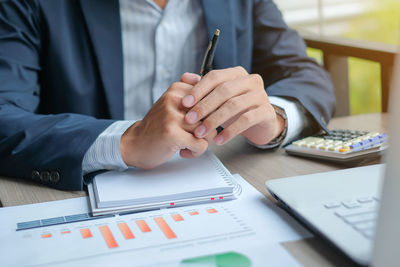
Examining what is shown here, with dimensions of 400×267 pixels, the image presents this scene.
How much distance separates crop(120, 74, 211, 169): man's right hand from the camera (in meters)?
0.81

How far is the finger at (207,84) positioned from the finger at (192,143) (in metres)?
0.06

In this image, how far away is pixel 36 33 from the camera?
1.18 metres

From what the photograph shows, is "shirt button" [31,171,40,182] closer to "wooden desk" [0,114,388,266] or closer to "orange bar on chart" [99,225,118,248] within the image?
"wooden desk" [0,114,388,266]

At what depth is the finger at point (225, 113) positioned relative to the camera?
821 mm

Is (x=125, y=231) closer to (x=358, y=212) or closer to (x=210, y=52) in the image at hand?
(x=358, y=212)

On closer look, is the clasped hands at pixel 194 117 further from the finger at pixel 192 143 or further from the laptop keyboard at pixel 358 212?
the laptop keyboard at pixel 358 212

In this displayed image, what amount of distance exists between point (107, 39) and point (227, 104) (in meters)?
0.51

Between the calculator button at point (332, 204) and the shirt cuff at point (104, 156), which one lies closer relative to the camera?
the calculator button at point (332, 204)

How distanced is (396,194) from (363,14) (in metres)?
2.74

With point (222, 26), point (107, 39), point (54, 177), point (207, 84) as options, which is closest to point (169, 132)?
point (207, 84)

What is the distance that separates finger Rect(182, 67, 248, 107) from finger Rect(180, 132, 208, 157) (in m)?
0.06

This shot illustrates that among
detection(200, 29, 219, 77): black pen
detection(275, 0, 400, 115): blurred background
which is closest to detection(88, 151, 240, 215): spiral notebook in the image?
detection(200, 29, 219, 77): black pen

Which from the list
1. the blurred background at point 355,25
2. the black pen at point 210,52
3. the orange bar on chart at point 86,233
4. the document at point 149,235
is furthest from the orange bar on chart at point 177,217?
the blurred background at point 355,25

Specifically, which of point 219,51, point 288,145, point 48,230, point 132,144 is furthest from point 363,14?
point 48,230
